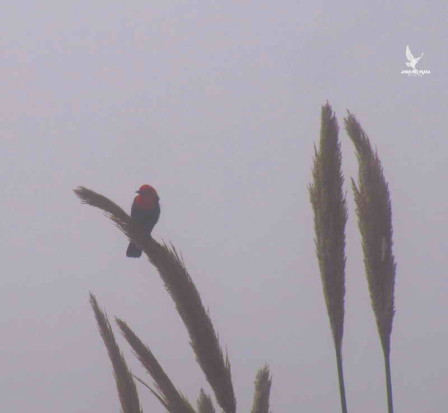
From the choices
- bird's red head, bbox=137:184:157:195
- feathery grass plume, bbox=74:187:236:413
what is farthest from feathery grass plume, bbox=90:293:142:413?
bird's red head, bbox=137:184:157:195

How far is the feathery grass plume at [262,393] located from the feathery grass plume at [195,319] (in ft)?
1.35

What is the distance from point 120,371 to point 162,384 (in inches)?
10.4

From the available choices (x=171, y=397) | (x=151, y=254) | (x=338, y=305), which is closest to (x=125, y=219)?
(x=151, y=254)

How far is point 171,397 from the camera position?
1.57 meters

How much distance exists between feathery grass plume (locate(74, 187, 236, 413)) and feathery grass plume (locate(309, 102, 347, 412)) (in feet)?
0.99

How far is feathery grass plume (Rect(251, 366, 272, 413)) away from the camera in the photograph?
1.94 metres

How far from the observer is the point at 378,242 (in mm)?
1753

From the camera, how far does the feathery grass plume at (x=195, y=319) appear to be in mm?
1498

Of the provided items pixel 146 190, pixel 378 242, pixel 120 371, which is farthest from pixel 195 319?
pixel 146 190

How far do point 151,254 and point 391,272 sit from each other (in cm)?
66

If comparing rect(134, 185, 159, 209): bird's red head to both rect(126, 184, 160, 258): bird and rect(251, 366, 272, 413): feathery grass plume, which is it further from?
rect(251, 366, 272, 413): feathery grass plume

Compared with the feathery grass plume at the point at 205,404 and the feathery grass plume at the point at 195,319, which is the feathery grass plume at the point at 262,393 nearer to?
the feathery grass plume at the point at 205,404

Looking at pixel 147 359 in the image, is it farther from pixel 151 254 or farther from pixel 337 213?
pixel 337 213

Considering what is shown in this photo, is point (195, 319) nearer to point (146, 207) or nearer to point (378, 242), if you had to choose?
point (378, 242)
